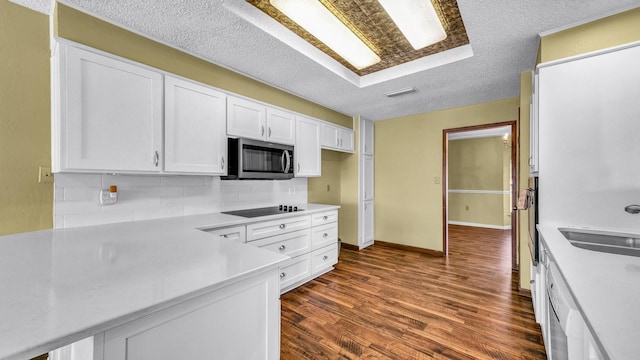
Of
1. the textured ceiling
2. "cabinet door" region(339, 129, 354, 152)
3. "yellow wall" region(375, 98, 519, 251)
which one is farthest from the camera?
"cabinet door" region(339, 129, 354, 152)

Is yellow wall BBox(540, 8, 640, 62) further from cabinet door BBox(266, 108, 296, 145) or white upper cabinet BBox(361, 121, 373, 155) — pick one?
white upper cabinet BBox(361, 121, 373, 155)

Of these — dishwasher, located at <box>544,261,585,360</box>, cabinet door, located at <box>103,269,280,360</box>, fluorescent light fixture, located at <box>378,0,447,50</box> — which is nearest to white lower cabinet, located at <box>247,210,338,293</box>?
cabinet door, located at <box>103,269,280,360</box>

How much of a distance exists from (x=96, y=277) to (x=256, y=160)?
1813 millimetres

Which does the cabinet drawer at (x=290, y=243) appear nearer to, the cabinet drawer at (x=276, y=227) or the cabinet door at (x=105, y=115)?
the cabinet drawer at (x=276, y=227)

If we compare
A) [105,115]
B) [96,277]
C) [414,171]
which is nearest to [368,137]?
[414,171]

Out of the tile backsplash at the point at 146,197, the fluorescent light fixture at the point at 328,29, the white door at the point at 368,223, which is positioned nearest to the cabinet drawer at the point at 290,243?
the tile backsplash at the point at 146,197

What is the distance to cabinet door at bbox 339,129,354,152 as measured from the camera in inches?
158

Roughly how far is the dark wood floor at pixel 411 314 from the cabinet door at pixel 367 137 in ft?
6.48

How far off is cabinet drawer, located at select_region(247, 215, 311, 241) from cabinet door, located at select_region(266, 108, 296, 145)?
0.95 metres

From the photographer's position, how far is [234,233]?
2.18m

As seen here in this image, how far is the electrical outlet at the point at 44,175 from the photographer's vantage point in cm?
171

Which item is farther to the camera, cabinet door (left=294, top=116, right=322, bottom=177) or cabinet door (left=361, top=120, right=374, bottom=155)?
cabinet door (left=361, top=120, right=374, bottom=155)

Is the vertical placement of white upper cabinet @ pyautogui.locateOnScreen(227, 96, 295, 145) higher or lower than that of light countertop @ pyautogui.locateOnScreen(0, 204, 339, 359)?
higher

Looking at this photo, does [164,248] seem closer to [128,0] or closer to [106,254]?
[106,254]
